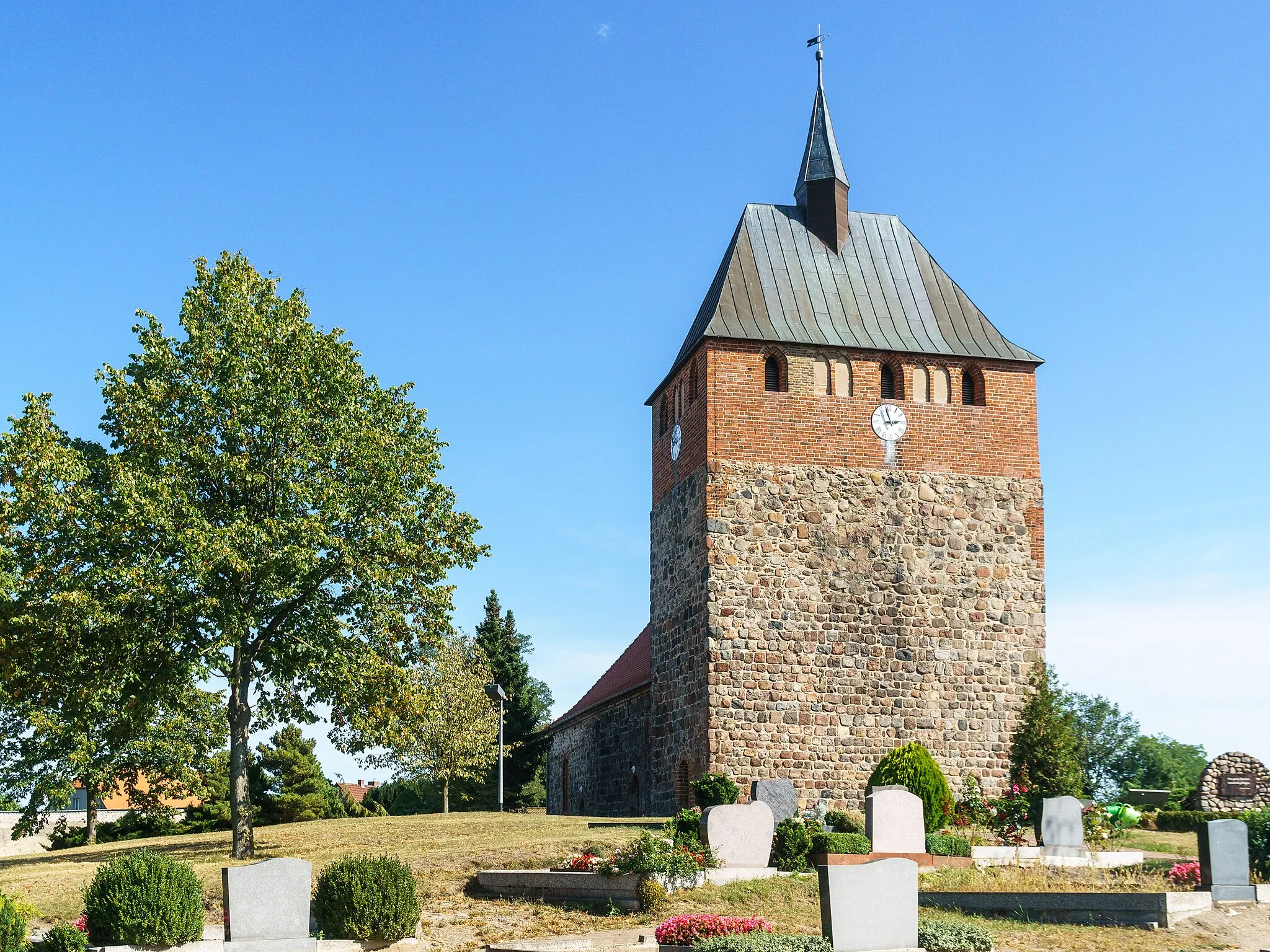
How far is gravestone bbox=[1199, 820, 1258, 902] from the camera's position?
1570cm

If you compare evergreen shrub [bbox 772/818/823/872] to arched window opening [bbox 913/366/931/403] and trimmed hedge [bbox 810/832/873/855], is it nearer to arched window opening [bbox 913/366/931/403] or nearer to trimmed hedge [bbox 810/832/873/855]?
trimmed hedge [bbox 810/832/873/855]

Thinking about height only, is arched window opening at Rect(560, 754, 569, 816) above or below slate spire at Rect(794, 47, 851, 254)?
below

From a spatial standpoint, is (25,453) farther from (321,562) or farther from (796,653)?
(796,653)

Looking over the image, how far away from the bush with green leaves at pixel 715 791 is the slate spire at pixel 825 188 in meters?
12.4

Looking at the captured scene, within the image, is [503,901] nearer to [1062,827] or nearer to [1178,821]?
[1062,827]

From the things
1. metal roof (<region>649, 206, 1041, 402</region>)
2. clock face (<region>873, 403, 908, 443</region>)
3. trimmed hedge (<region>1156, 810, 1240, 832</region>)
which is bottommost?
trimmed hedge (<region>1156, 810, 1240, 832</region>)

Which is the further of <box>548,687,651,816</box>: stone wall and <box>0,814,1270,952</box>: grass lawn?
<box>548,687,651,816</box>: stone wall

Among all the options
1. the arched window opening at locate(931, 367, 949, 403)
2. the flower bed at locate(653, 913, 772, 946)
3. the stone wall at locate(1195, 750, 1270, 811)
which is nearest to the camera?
the flower bed at locate(653, 913, 772, 946)

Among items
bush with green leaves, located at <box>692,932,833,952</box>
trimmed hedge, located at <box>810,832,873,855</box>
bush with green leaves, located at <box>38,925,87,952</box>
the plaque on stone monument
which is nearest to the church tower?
trimmed hedge, located at <box>810,832,873,855</box>

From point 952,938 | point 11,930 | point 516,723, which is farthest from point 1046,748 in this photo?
point 516,723

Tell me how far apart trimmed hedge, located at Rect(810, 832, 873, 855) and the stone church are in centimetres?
572

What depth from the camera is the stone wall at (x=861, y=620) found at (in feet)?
82.0

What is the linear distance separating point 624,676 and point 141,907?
21323 mm

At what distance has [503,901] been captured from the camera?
17031 millimetres
